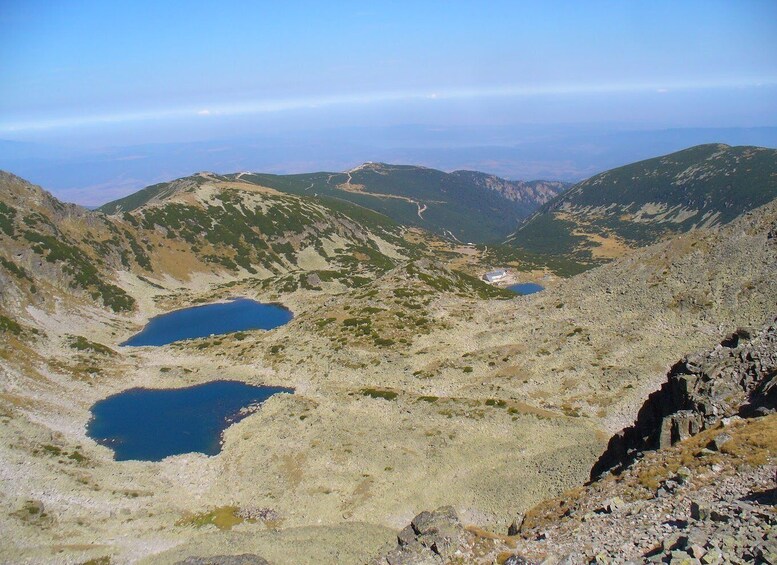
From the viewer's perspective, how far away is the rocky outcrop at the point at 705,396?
120 ft

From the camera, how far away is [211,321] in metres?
121

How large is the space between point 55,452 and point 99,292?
259 feet

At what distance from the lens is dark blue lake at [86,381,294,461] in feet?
204

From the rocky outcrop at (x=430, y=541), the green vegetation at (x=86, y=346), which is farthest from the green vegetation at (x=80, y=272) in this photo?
the rocky outcrop at (x=430, y=541)

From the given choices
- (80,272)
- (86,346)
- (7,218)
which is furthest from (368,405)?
(7,218)

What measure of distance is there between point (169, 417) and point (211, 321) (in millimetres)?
52418

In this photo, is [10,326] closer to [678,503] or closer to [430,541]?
[430,541]

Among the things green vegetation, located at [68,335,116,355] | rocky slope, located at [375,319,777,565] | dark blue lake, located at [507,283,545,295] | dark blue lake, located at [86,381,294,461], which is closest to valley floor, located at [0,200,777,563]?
green vegetation, located at [68,335,116,355]

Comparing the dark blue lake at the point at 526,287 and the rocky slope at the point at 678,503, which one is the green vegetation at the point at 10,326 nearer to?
the rocky slope at the point at 678,503

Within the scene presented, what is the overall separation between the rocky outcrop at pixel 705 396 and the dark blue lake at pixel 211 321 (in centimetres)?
8536

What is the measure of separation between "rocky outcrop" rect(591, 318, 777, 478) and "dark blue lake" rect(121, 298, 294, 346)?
8536cm

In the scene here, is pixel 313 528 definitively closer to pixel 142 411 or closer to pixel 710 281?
pixel 142 411

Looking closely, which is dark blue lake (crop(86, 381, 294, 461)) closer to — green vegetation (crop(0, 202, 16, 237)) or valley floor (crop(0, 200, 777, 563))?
valley floor (crop(0, 200, 777, 563))

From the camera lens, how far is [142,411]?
72500 mm
